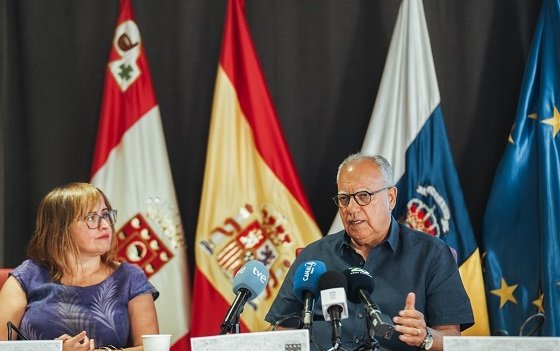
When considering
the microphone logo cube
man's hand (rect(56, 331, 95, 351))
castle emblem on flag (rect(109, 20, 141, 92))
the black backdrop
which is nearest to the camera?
the microphone logo cube

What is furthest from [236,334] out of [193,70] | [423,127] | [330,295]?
[193,70]

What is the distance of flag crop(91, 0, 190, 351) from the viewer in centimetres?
456

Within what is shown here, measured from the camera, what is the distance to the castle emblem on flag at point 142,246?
456 centimetres

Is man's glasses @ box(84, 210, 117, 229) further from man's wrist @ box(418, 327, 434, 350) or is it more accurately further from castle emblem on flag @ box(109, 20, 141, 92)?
man's wrist @ box(418, 327, 434, 350)

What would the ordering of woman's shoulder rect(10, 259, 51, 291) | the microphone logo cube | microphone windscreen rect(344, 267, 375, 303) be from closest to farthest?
1. the microphone logo cube
2. microphone windscreen rect(344, 267, 375, 303)
3. woman's shoulder rect(10, 259, 51, 291)

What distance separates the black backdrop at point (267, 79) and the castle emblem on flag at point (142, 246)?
0.34 metres

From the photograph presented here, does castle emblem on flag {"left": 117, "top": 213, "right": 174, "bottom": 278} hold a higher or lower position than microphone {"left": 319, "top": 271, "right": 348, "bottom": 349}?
lower

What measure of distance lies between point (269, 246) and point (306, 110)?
0.86 metres

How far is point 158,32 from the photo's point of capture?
16.3 ft

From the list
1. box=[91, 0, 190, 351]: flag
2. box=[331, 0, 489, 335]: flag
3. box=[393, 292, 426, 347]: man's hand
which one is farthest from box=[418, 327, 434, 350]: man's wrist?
box=[91, 0, 190, 351]: flag

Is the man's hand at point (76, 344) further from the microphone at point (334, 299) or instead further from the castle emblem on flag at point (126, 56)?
the castle emblem on flag at point (126, 56)

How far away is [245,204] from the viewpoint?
455cm

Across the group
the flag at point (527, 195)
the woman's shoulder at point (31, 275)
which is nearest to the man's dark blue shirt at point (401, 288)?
the woman's shoulder at point (31, 275)

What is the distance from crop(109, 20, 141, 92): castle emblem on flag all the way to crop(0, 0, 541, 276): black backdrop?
246 mm
